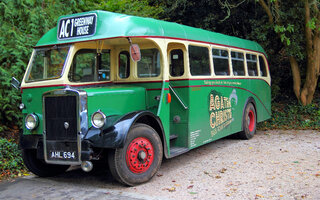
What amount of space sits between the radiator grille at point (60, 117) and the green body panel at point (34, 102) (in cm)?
25

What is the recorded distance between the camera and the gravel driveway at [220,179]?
5.32 meters

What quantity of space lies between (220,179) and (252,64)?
17.3ft

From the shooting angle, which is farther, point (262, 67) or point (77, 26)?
point (262, 67)

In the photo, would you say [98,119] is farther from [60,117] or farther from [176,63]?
[176,63]

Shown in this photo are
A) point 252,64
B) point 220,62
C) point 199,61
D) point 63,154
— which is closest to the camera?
point 63,154

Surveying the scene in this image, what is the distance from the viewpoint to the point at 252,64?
10383 millimetres

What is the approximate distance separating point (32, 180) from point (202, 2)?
10566mm

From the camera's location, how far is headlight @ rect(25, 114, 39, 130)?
5.88 m

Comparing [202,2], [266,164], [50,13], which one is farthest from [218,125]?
[202,2]

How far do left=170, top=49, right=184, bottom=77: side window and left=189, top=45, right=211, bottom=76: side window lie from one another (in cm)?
21

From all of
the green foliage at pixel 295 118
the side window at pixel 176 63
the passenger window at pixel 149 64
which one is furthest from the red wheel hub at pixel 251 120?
the passenger window at pixel 149 64

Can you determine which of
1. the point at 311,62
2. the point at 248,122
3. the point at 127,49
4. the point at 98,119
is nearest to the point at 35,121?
the point at 98,119

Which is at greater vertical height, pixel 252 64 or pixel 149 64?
pixel 252 64

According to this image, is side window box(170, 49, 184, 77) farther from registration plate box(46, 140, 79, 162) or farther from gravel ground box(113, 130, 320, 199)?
registration plate box(46, 140, 79, 162)
